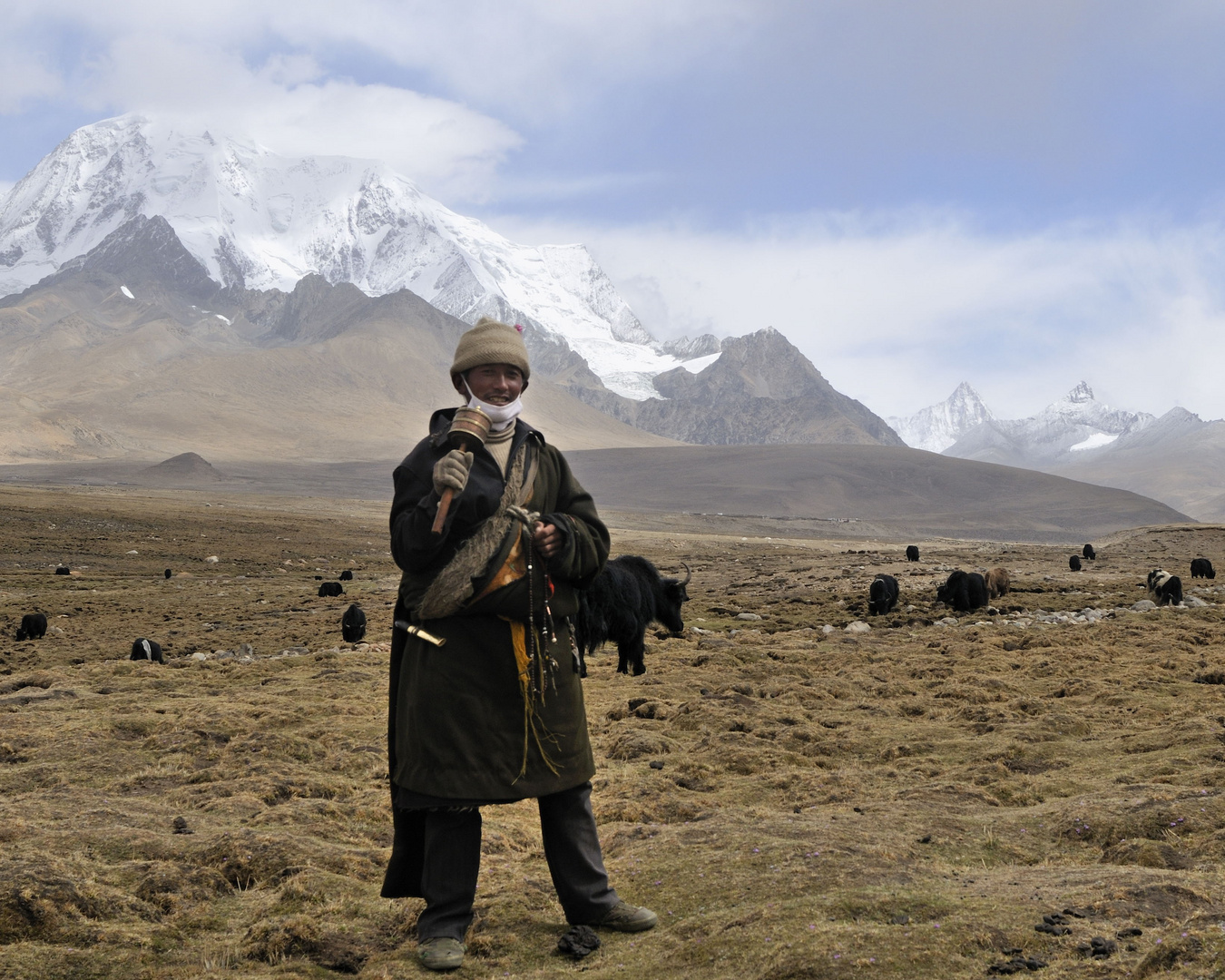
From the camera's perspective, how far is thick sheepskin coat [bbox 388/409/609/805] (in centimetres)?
413

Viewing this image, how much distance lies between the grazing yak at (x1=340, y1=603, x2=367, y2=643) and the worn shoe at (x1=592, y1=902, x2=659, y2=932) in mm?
10718

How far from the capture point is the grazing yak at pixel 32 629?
14.8 m

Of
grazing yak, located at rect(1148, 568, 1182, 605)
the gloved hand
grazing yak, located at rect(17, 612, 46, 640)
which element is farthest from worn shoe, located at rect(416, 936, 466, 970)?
grazing yak, located at rect(1148, 568, 1182, 605)

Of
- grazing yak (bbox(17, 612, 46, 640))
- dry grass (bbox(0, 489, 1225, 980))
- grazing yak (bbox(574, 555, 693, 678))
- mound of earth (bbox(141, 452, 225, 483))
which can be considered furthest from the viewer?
mound of earth (bbox(141, 452, 225, 483))

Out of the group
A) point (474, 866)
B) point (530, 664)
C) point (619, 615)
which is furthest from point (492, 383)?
point (619, 615)

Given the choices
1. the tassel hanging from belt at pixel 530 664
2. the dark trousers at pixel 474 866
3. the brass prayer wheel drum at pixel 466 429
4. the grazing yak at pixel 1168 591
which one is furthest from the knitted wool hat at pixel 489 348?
the grazing yak at pixel 1168 591

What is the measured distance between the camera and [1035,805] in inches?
236

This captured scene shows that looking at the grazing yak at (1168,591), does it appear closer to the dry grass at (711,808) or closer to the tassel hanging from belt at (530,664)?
the dry grass at (711,808)

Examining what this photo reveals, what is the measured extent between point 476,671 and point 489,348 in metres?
1.38

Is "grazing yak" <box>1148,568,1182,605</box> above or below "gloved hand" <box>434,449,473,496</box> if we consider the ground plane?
below

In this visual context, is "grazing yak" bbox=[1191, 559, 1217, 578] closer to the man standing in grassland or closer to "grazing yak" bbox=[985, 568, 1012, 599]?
"grazing yak" bbox=[985, 568, 1012, 599]

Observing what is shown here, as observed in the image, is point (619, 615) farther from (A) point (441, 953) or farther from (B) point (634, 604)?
(A) point (441, 953)

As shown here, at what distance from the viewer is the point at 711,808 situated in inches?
251

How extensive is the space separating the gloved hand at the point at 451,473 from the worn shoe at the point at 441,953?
177cm
